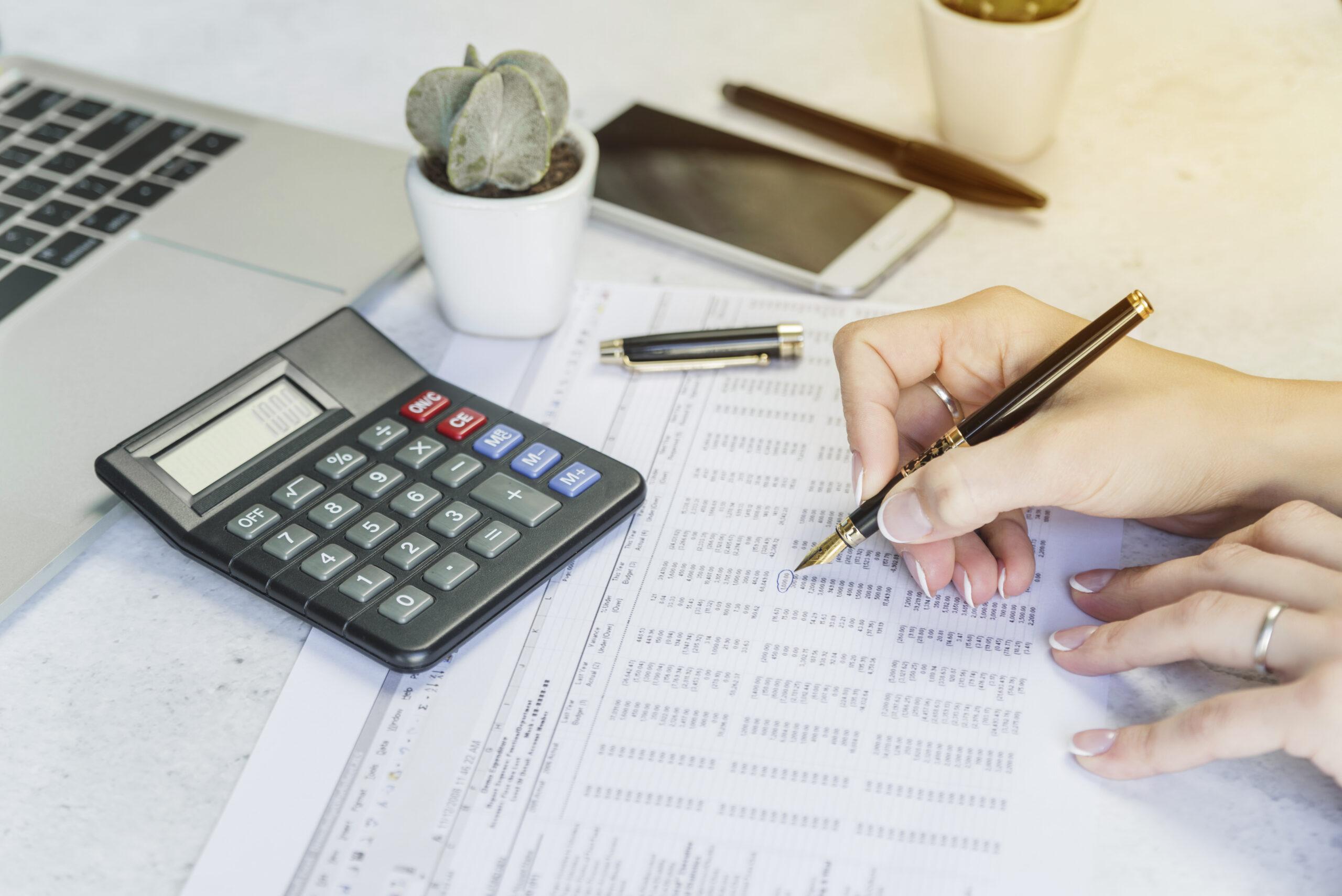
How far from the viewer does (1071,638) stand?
1.76ft

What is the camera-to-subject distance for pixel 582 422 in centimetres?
69

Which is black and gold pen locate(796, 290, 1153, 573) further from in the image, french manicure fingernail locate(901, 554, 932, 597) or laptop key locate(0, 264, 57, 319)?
laptop key locate(0, 264, 57, 319)

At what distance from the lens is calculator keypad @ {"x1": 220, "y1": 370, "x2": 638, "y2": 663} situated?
54 centimetres

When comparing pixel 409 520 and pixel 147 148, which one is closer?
pixel 409 520

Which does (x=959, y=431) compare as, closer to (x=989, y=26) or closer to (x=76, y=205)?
(x=989, y=26)

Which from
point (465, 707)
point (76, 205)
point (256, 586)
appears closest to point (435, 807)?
point (465, 707)

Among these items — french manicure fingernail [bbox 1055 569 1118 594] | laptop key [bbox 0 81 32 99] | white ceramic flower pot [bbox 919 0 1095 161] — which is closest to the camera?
french manicure fingernail [bbox 1055 569 1118 594]

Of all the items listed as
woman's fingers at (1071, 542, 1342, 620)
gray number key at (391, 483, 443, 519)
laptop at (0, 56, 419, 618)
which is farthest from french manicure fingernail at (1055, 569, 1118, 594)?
laptop at (0, 56, 419, 618)

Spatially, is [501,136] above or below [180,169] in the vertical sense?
above

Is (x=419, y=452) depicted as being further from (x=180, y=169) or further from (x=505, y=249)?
(x=180, y=169)

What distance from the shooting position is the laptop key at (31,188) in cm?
80

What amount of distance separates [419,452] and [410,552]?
74mm

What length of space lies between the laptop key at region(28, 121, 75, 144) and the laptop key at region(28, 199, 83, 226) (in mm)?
80

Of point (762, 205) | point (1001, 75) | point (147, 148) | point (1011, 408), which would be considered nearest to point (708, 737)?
point (1011, 408)
